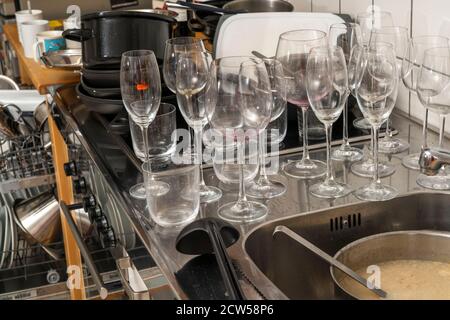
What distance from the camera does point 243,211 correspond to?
1074 mm

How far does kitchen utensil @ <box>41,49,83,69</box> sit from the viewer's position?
187 centimetres

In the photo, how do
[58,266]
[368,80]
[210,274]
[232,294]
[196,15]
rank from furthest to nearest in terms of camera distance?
[58,266], [196,15], [368,80], [210,274], [232,294]

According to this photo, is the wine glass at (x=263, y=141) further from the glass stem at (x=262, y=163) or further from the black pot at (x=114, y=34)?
the black pot at (x=114, y=34)

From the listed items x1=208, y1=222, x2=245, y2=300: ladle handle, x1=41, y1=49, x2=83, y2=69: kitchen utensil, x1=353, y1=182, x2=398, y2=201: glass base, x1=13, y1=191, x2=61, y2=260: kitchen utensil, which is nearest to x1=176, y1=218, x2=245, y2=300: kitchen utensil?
x1=208, y1=222, x2=245, y2=300: ladle handle

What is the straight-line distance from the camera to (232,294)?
81 cm

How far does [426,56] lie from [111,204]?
596mm

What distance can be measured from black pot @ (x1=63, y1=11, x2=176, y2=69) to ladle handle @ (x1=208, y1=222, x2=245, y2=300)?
0.80 meters

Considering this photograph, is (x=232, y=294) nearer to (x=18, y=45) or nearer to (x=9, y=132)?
(x=9, y=132)

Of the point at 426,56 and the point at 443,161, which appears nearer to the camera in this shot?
the point at 443,161

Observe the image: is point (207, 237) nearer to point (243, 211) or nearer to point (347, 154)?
point (243, 211)

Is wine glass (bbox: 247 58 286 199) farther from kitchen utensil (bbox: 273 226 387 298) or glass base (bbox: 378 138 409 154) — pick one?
glass base (bbox: 378 138 409 154)

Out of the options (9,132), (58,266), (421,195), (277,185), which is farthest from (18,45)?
(421,195)

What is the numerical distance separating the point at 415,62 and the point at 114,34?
73 centimetres
